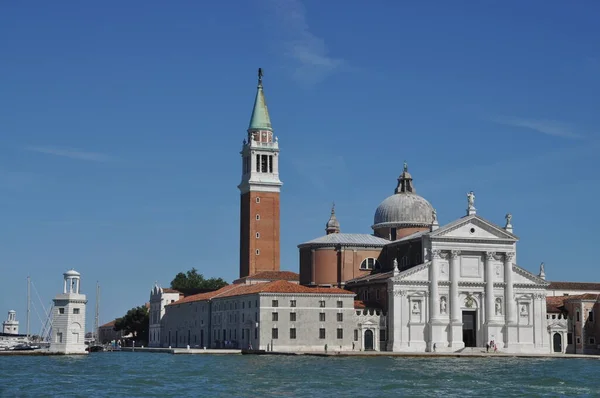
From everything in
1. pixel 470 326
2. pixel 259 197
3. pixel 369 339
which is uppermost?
Answer: pixel 259 197

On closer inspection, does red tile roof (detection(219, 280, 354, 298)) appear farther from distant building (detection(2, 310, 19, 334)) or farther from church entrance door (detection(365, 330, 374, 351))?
distant building (detection(2, 310, 19, 334))

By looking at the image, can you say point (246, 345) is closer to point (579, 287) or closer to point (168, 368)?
point (168, 368)

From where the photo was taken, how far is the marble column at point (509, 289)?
255 ft

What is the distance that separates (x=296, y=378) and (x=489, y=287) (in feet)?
105

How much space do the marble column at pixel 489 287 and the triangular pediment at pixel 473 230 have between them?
4.36 ft

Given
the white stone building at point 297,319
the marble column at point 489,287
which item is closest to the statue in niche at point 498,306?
the marble column at point 489,287

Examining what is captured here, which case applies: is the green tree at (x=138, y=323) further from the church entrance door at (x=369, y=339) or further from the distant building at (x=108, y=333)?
the church entrance door at (x=369, y=339)

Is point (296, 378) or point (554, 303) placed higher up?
point (554, 303)

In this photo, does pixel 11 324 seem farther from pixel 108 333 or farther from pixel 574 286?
pixel 574 286

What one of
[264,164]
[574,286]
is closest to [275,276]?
[264,164]

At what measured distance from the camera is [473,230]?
3039 inches

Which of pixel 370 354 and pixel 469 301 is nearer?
pixel 370 354

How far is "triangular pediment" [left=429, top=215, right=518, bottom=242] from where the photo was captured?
76688 millimetres

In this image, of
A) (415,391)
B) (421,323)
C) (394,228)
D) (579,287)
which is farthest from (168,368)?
(579,287)
